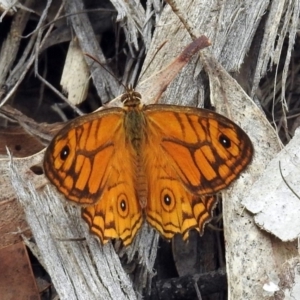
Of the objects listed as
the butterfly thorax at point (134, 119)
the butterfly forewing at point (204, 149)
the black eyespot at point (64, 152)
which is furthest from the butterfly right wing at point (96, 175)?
the butterfly forewing at point (204, 149)

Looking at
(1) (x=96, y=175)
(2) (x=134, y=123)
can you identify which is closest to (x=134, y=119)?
→ (2) (x=134, y=123)

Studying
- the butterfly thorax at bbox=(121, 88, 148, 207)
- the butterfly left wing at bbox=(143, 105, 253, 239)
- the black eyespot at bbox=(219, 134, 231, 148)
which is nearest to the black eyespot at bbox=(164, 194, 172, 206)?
the butterfly left wing at bbox=(143, 105, 253, 239)

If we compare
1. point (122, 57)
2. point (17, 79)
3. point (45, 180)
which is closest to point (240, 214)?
point (45, 180)

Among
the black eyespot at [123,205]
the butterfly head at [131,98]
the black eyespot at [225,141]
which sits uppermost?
the butterfly head at [131,98]

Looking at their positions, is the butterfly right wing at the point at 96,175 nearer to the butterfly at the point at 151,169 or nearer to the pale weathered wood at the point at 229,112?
the butterfly at the point at 151,169

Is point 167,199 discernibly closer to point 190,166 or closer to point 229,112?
point 190,166

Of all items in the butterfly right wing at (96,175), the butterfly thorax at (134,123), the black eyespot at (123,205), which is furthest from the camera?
the butterfly thorax at (134,123)
